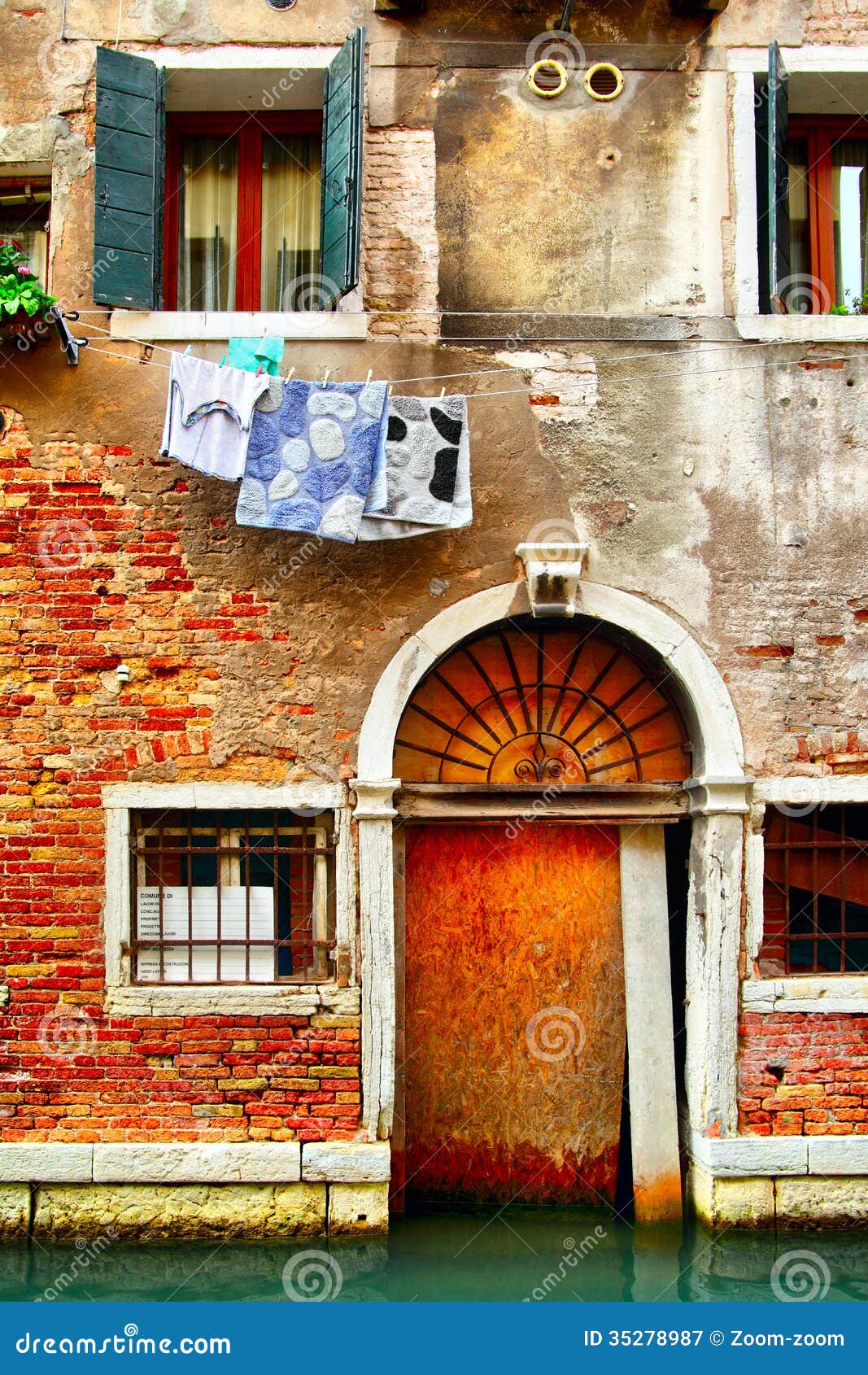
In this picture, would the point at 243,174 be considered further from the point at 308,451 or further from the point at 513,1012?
the point at 513,1012

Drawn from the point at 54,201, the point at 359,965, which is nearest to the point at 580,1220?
the point at 359,965

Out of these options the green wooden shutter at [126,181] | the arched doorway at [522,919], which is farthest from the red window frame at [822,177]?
the green wooden shutter at [126,181]

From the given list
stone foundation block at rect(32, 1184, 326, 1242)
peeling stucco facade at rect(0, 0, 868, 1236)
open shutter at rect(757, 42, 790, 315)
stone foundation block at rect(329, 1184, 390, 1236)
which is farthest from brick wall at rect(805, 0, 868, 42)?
stone foundation block at rect(32, 1184, 326, 1242)

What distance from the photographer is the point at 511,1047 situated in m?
5.85

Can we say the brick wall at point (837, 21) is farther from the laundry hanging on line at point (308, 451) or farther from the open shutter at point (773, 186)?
the laundry hanging on line at point (308, 451)

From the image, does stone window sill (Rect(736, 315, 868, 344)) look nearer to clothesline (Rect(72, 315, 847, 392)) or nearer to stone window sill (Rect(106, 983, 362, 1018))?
clothesline (Rect(72, 315, 847, 392))

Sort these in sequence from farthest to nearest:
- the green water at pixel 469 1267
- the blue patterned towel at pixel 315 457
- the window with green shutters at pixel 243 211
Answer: the window with green shutters at pixel 243 211 < the blue patterned towel at pixel 315 457 < the green water at pixel 469 1267

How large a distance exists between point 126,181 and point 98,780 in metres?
2.78

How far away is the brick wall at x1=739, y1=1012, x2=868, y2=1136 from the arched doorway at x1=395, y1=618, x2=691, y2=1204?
2.14 feet

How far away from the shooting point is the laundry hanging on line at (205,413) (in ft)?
17.6

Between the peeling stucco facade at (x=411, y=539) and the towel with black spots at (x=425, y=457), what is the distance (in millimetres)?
225

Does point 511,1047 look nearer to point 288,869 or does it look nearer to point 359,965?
point 359,965

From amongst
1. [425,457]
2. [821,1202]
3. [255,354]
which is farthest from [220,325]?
[821,1202]

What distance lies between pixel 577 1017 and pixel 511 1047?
1.16 ft
